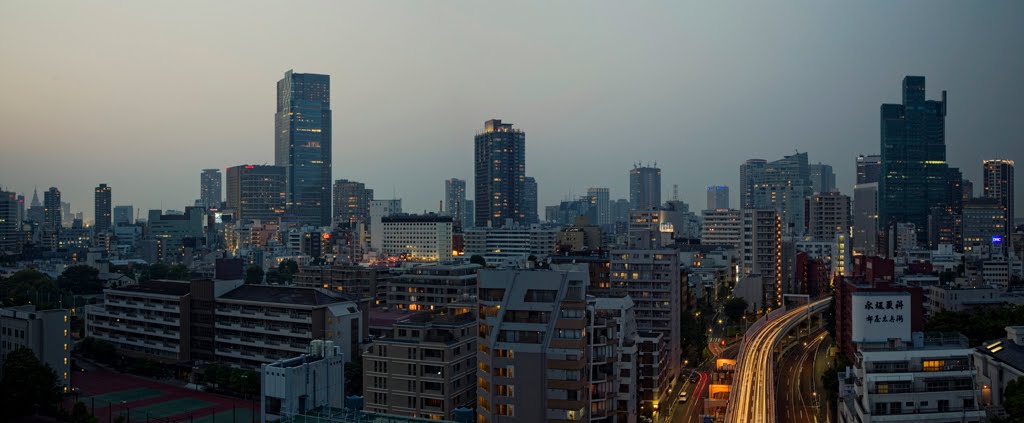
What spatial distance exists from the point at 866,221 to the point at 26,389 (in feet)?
593

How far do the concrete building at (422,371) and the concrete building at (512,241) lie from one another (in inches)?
4039

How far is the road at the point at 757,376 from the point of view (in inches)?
1850

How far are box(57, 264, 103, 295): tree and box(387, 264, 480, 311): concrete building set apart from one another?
43588 millimetres

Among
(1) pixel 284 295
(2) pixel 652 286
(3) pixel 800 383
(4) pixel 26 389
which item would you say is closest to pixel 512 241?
(2) pixel 652 286

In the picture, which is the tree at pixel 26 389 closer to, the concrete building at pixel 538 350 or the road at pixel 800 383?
the concrete building at pixel 538 350

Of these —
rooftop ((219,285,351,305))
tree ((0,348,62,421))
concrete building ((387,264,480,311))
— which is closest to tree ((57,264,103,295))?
concrete building ((387,264,480,311))

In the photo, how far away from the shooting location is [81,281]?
9381 centimetres

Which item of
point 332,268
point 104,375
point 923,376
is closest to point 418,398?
point 923,376

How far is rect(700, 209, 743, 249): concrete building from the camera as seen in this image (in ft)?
423

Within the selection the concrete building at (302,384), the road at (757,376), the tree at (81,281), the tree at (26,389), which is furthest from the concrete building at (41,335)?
the tree at (81,281)

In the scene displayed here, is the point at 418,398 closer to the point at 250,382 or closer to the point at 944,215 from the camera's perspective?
the point at 250,382

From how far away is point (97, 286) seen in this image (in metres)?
94.5

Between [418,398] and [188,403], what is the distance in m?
20.1

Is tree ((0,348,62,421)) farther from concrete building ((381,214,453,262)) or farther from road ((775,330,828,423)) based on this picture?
concrete building ((381,214,453,262))
